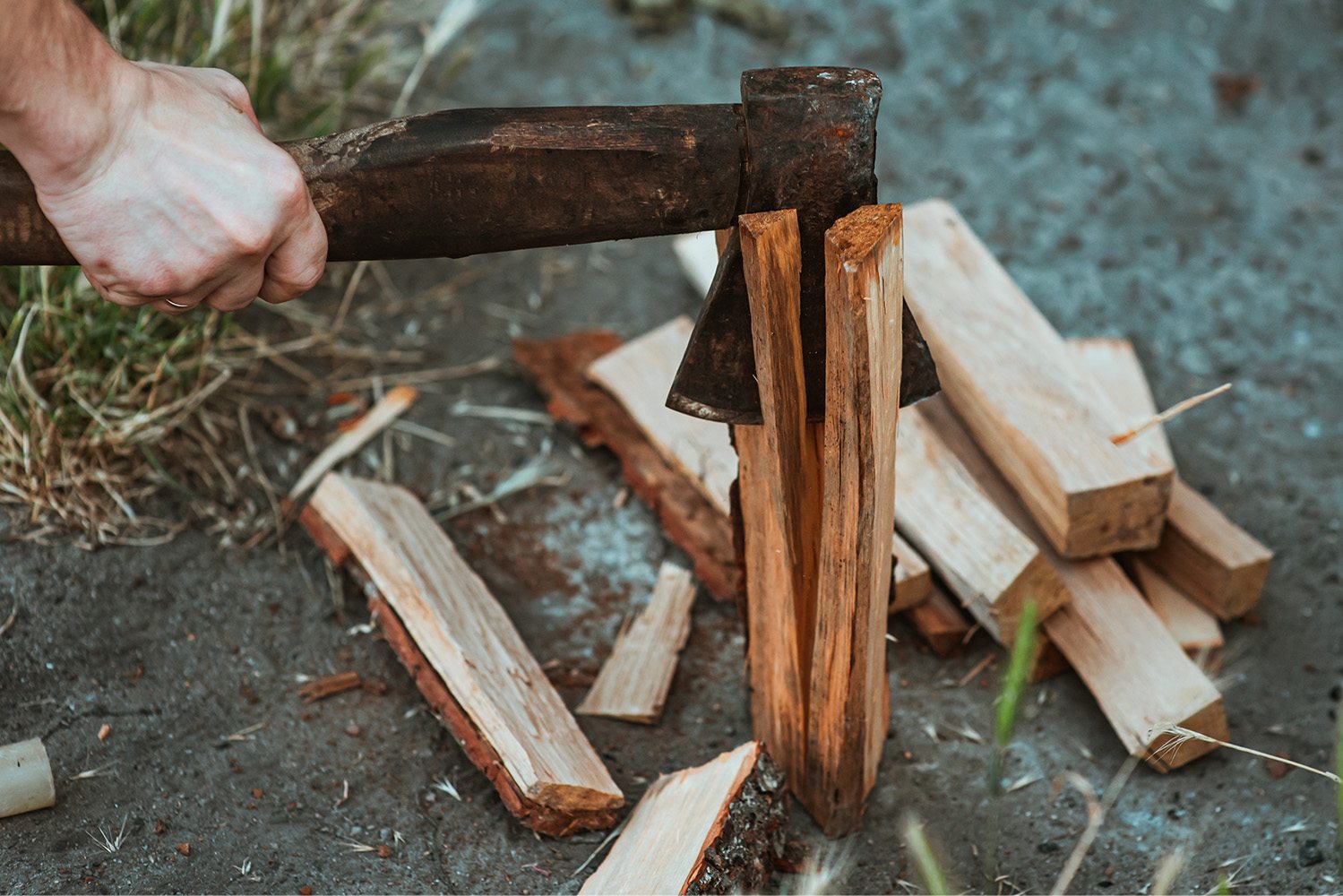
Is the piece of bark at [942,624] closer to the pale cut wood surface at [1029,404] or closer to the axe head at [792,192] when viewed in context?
the pale cut wood surface at [1029,404]

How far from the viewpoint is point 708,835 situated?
1897mm

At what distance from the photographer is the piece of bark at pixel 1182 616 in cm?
267

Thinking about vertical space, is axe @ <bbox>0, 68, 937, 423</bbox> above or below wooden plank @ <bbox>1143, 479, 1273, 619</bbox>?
above

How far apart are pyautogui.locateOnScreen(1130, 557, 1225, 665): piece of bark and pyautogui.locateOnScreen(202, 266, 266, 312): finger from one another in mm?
2049

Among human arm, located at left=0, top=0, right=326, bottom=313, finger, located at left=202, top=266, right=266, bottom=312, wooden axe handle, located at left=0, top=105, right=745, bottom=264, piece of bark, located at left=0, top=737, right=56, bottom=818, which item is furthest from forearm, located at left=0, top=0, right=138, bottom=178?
piece of bark, located at left=0, top=737, right=56, bottom=818

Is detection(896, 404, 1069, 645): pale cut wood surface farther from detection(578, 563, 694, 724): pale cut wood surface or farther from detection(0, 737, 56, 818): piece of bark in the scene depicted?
detection(0, 737, 56, 818): piece of bark

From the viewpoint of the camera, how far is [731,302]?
6.29 ft

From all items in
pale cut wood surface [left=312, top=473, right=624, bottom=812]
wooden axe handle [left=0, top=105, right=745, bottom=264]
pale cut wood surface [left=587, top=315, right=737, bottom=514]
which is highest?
wooden axe handle [left=0, top=105, right=745, bottom=264]

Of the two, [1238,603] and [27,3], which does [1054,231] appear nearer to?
[1238,603]

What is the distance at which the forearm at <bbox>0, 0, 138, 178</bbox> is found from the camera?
153cm

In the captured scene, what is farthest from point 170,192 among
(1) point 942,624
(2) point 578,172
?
(1) point 942,624

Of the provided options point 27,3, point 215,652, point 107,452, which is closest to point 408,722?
point 215,652

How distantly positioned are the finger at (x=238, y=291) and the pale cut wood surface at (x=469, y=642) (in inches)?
29.9

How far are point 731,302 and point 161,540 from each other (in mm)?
1506
